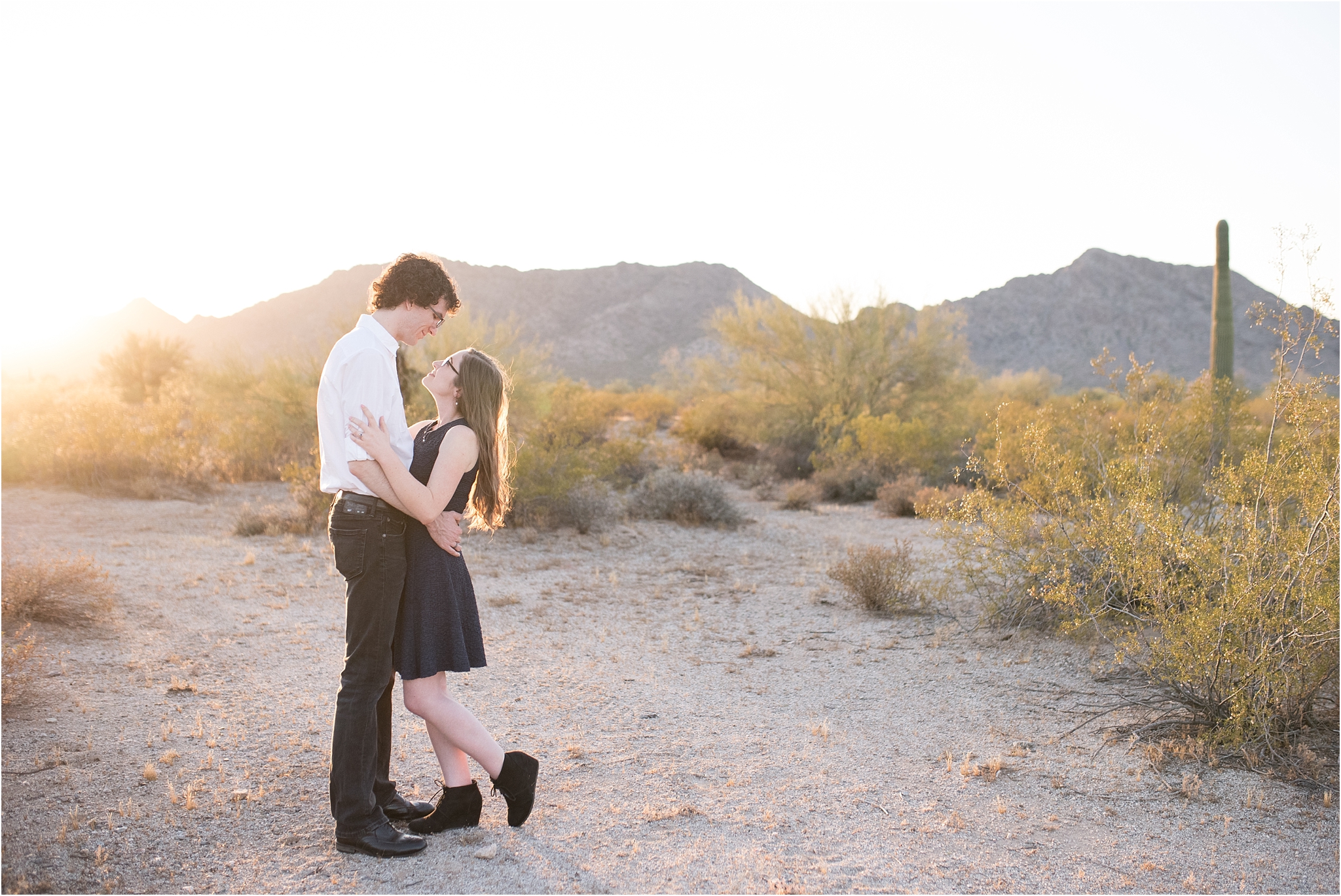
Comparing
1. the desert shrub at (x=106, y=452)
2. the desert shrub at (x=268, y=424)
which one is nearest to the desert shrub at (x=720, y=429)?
the desert shrub at (x=268, y=424)

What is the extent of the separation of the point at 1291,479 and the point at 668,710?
351 cm

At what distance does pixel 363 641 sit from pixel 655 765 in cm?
184

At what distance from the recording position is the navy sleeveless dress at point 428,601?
318 centimetres

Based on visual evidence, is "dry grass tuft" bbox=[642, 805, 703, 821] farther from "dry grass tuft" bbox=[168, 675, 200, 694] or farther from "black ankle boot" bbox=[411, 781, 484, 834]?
"dry grass tuft" bbox=[168, 675, 200, 694]

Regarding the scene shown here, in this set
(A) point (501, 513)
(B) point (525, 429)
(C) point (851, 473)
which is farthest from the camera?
(C) point (851, 473)

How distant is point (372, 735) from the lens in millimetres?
3156

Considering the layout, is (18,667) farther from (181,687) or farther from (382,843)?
(382,843)

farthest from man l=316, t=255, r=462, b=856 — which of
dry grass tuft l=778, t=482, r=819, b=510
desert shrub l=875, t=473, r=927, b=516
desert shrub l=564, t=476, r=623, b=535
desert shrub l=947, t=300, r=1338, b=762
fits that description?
dry grass tuft l=778, t=482, r=819, b=510

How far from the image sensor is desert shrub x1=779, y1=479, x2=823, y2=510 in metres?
14.5

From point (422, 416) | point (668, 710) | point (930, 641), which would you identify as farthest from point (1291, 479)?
point (422, 416)

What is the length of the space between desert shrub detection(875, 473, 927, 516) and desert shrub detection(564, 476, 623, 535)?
453 centimetres

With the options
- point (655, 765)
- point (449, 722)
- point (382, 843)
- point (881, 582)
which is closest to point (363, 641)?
point (449, 722)

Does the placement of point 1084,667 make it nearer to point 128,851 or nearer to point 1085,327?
point 128,851

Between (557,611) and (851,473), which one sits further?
(851,473)
